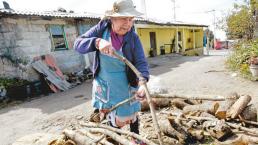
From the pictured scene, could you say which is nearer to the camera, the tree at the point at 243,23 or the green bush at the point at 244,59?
the green bush at the point at 244,59

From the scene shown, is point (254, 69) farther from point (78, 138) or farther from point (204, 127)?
point (78, 138)

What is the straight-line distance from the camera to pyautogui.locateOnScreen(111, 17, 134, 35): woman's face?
232 centimetres

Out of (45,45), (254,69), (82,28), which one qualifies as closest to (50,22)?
(45,45)

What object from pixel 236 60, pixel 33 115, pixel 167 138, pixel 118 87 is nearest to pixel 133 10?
pixel 118 87

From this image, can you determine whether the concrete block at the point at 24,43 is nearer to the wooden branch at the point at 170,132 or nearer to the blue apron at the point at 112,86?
the wooden branch at the point at 170,132

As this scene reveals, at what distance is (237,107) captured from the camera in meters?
3.77

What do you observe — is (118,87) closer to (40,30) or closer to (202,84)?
(202,84)

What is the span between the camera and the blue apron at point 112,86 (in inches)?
99.7

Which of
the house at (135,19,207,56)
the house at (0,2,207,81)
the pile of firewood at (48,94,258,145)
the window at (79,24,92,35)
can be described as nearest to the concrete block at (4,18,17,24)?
the house at (0,2,207,81)

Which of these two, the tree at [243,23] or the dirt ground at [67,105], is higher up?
the tree at [243,23]

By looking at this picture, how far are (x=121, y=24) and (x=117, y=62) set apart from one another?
0.41m

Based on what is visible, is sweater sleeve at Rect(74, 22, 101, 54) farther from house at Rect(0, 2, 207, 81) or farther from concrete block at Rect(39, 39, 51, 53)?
concrete block at Rect(39, 39, 51, 53)

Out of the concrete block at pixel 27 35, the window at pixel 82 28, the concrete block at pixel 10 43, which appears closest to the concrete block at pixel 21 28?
the concrete block at pixel 27 35

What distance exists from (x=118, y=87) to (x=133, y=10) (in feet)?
2.75
